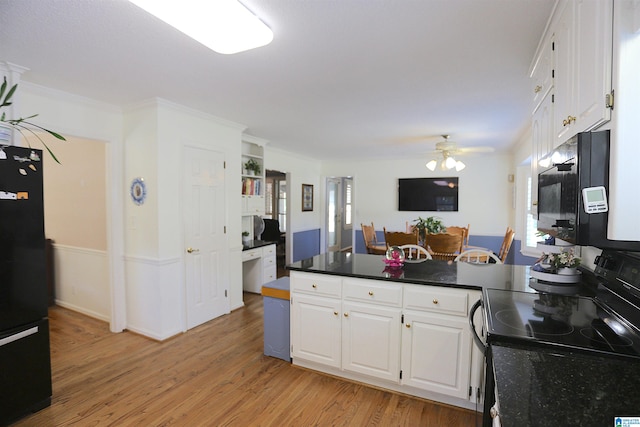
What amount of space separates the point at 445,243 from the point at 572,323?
112 inches

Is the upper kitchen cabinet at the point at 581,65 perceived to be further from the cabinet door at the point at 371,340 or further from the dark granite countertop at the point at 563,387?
the cabinet door at the point at 371,340

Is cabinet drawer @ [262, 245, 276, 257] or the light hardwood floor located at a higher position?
cabinet drawer @ [262, 245, 276, 257]

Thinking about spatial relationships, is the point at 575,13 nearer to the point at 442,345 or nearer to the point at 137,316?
the point at 442,345

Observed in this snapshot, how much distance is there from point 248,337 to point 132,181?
1.98 metres

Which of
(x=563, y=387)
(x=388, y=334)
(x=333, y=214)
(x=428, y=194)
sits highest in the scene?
(x=428, y=194)

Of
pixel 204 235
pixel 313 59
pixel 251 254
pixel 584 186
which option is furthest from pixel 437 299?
pixel 251 254

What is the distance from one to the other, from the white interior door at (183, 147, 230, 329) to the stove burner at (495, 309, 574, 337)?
3.01 meters

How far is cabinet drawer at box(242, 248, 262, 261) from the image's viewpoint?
4311 millimetres

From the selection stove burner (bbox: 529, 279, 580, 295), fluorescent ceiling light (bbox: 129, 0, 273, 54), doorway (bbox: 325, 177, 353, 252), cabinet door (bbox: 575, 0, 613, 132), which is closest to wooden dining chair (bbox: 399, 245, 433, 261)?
stove burner (bbox: 529, 279, 580, 295)

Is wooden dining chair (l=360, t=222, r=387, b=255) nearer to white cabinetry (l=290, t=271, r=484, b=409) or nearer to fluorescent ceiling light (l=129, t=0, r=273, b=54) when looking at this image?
white cabinetry (l=290, t=271, r=484, b=409)

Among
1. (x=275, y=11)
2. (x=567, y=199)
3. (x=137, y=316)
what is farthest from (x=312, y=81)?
(x=137, y=316)

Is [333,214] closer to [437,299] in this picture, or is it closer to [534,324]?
[437,299]

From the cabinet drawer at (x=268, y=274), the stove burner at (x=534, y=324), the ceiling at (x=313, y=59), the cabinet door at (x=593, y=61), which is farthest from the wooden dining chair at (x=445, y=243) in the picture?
the cabinet door at (x=593, y=61)

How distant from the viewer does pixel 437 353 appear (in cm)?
212
